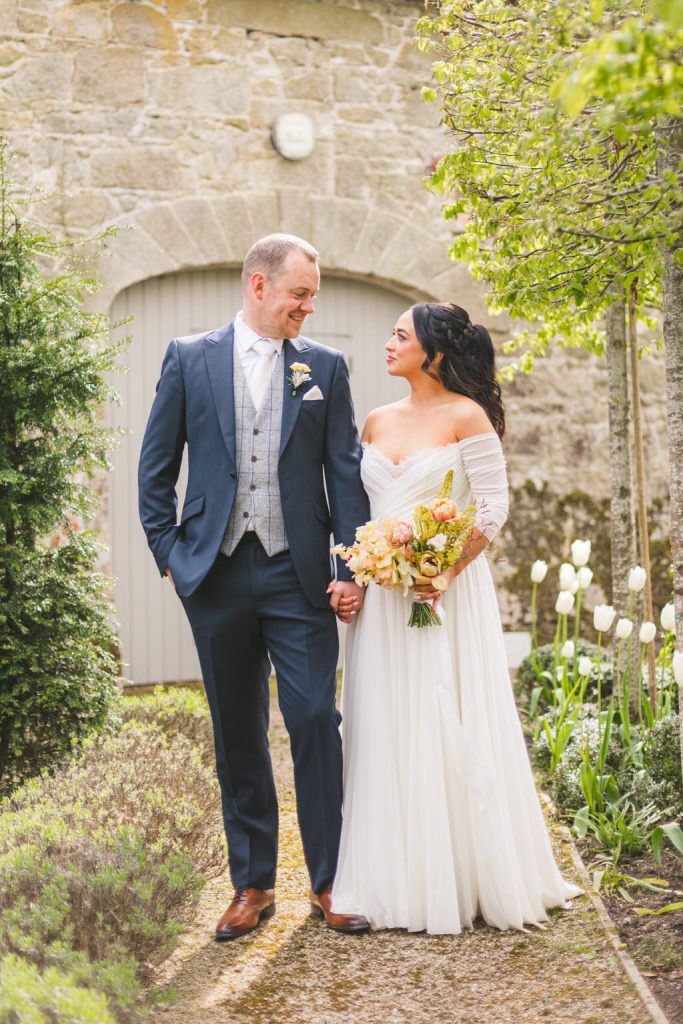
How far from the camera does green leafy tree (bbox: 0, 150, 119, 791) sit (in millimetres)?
4234

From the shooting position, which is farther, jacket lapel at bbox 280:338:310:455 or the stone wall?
the stone wall

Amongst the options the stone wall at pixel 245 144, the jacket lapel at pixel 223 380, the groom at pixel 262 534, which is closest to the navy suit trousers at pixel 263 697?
the groom at pixel 262 534

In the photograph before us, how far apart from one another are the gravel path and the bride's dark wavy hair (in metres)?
1.70

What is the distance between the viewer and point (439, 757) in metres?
3.29

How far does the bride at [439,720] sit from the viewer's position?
10.8 feet

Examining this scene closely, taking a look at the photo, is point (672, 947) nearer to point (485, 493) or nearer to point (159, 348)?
point (485, 493)

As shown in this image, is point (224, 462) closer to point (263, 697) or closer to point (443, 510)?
point (443, 510)

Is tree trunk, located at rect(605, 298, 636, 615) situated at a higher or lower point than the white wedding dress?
higher

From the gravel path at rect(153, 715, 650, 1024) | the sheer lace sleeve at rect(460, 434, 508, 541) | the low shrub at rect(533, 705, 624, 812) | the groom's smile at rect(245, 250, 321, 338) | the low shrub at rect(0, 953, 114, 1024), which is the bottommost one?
the gravel path at rect(153, 715, 650, 1024)

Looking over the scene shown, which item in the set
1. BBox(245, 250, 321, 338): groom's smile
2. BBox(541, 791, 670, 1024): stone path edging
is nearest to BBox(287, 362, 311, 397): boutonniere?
BBox(245, 250, 321, 338): groom's smile

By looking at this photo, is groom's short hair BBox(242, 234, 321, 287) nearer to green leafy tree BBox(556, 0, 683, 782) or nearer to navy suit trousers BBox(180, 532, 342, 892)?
navy suit trousers BBox(180, 532, 342, 892)

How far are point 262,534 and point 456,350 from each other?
91cm

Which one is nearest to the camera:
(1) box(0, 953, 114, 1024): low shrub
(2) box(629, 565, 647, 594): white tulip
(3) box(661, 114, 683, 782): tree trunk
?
(1) box(0, 953, 114, 1024): low shrub

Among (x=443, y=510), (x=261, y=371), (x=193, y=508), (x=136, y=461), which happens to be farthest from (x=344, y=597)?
(x=136, y=461)
